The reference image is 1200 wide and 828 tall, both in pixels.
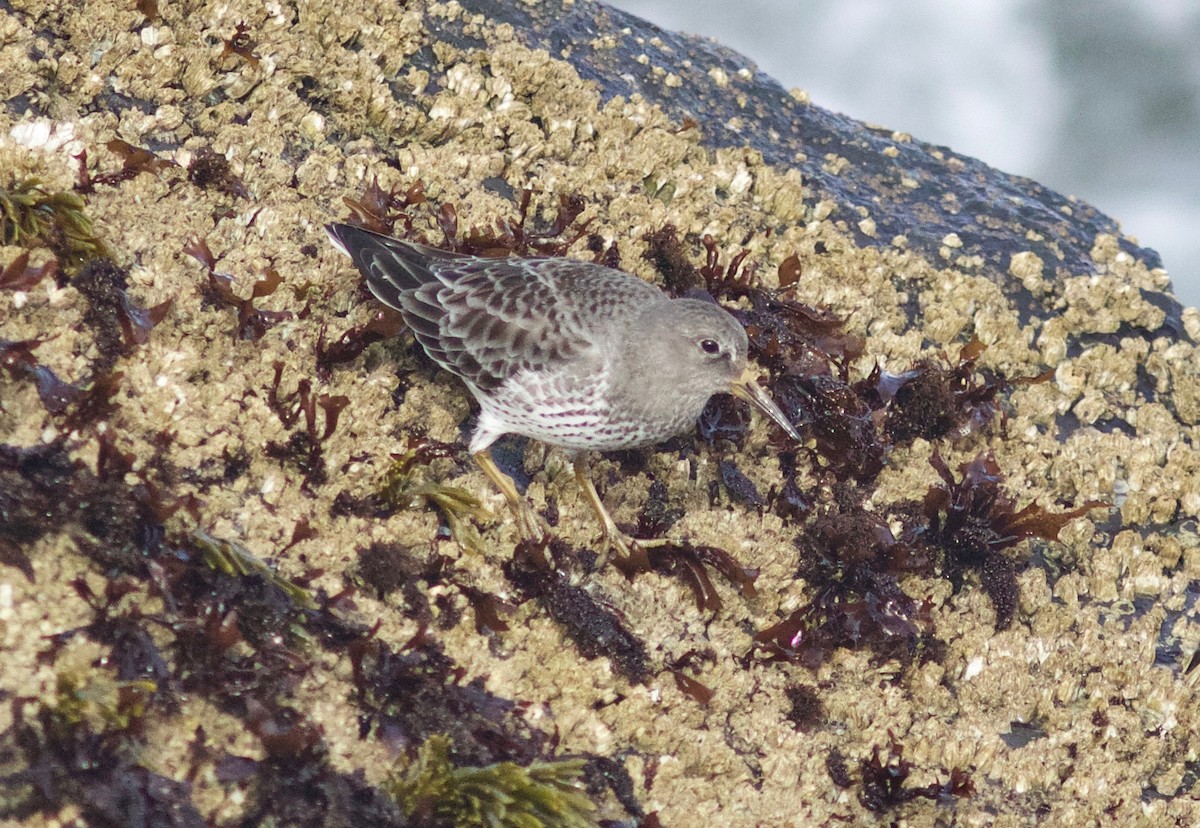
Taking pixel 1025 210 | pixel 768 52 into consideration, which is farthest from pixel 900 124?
pixel 1025 210

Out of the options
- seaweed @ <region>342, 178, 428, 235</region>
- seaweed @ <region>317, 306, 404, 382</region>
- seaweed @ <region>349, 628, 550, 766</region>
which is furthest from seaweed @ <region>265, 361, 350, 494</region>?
seaweed @ <region>342, 178, 428, 235</region>

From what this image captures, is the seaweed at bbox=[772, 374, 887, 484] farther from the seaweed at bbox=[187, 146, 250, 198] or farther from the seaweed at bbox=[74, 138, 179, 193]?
the seaweed at bbox=[74, 138, 179, 193]

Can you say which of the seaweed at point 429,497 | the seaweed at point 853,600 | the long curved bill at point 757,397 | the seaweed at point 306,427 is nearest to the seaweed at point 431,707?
the seaweed at point 429,497

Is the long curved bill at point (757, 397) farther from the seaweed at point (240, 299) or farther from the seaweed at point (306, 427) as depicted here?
the seaweed at point (240, 299)

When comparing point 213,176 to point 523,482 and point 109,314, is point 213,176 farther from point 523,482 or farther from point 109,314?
point 523,482

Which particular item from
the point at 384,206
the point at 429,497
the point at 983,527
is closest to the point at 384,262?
the point at 384,206

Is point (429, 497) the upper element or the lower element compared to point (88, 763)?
upper

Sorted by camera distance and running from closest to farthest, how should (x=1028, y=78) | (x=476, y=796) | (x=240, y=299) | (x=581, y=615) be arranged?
(x=476, y=796) < (x=581, y=615) < (x=240, y=299) < (x=1028, y=78)

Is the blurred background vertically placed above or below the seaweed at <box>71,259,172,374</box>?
above

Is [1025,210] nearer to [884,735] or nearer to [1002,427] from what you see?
[1002,427]
